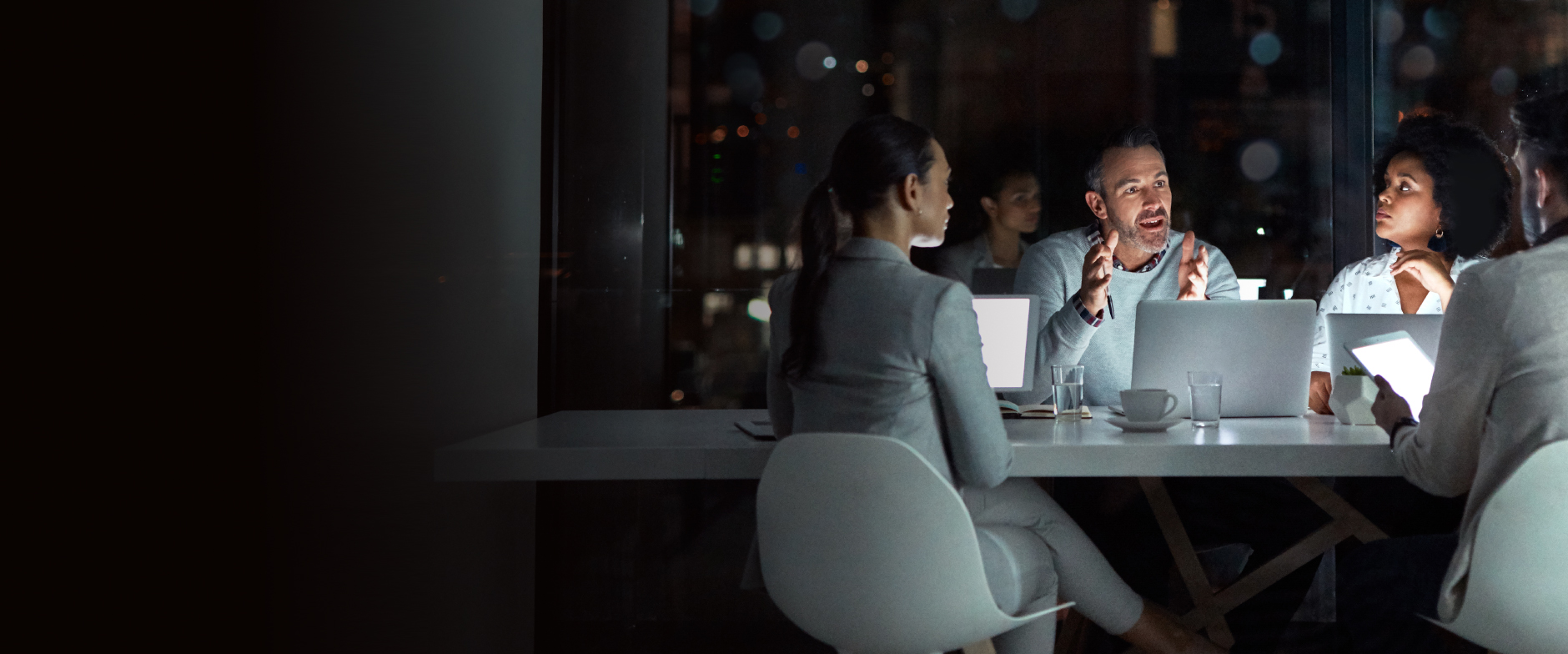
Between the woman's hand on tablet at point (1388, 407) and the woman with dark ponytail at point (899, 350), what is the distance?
1.73 feet

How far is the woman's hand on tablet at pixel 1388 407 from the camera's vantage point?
5.57 ft

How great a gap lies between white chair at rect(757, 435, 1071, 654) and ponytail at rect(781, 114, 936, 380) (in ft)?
0.86

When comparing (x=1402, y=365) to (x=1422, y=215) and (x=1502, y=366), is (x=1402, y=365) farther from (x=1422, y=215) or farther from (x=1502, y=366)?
(x=1422, y=215)

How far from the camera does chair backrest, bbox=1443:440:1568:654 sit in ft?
4.42

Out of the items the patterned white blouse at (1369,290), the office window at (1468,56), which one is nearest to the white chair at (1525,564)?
the patterned white blouse at (1369,290)

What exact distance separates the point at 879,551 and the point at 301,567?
2.63 feet

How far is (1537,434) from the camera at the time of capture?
4.74ft

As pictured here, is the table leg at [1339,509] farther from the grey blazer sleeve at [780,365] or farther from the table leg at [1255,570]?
the grey blazer sleeve at [780,365]

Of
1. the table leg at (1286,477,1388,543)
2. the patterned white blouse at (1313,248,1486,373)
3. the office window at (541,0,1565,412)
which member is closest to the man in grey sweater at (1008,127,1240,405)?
the patterned white blouse at (1313,248,1486,373)

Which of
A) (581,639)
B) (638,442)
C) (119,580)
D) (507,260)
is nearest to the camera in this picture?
(119,580)

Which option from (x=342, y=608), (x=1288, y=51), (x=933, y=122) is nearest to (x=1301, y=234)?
(x=1288, y=51)

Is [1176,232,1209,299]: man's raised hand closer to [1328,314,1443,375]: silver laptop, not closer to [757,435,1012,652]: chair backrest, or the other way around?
[1328,314,1443,375]: silver laptop

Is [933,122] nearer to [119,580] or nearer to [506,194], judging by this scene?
[506,194]

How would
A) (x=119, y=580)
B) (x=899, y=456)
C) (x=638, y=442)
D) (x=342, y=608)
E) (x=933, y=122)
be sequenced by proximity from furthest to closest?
(x=933, y=122) → (x=638, y=442) → (x=342, y=608) → (x=899, y=456) → (x=119, y=580)
